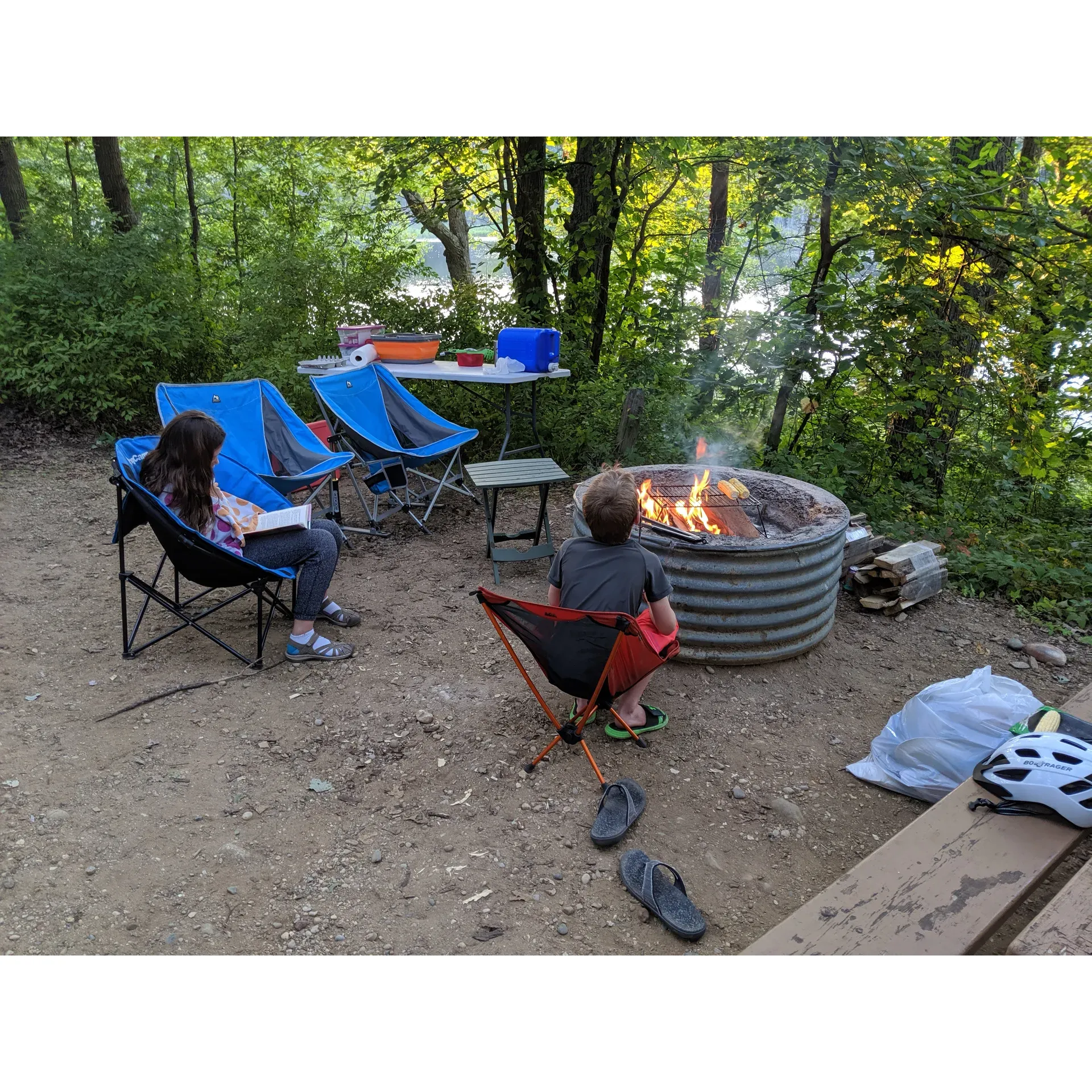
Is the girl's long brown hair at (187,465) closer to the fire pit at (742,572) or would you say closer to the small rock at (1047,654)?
the fire pit at (742,572)

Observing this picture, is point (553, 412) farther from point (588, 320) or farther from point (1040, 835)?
point (1040, 835)

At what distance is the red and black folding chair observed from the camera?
2.56 metres

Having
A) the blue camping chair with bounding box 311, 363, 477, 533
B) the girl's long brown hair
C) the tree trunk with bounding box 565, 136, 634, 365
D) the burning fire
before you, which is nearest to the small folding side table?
the blue camping chair with bounding box 311, 363, 477, 533

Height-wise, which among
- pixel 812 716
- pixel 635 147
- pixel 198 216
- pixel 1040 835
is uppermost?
pixel 635 147

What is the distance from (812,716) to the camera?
3365 mm

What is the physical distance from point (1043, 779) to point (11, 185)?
9.18 m

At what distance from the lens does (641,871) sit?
2.40 meters

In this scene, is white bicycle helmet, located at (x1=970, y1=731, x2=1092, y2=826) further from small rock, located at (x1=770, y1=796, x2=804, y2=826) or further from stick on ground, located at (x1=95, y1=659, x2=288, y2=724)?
stick on ground, located at (x1=95, y1=659, x2=288, y2=724)

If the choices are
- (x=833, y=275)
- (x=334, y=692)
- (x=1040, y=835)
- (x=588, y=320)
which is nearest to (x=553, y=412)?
(x=588, y=320)

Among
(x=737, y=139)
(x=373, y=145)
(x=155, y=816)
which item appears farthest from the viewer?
(x=373, y=145)

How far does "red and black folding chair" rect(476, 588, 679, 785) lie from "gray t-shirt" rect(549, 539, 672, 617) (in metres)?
0.08

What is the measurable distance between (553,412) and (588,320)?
1.31 m

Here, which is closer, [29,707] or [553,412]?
[29,707]

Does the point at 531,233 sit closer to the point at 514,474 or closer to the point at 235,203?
the point at 514,474
